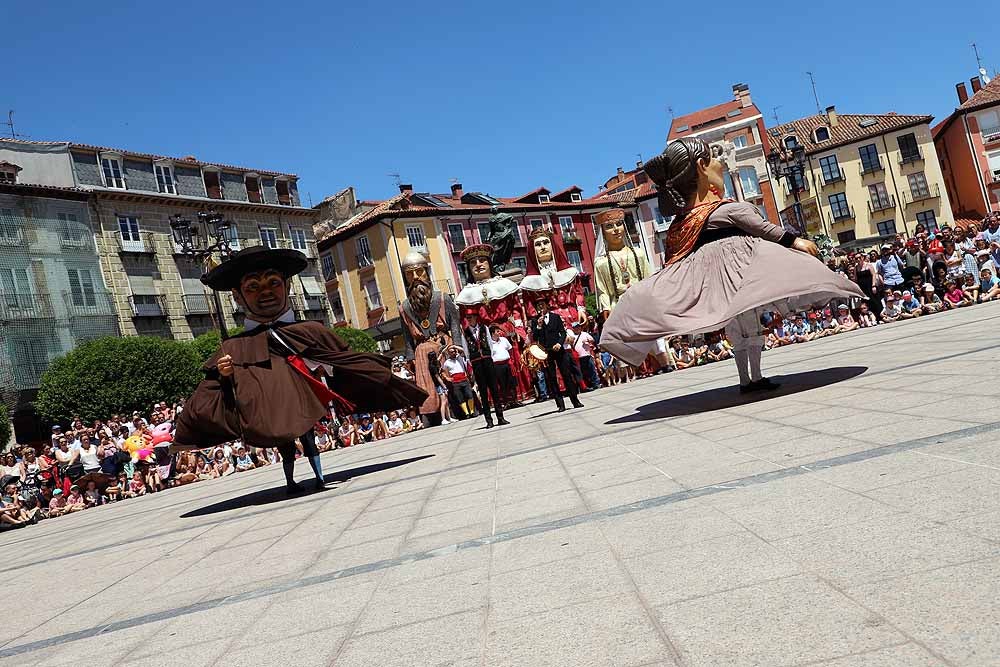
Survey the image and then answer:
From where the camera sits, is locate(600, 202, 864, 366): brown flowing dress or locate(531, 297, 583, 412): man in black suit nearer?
locate(600, 202, 864, 366): brown flowing dress

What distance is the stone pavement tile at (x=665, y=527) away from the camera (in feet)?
11.2

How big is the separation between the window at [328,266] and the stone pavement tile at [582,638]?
55.3 meters

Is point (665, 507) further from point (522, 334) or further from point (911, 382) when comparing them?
point (522, 334)

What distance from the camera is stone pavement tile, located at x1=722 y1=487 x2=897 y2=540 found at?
126 inches

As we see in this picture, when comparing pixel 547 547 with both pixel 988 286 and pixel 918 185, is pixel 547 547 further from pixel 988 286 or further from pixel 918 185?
pixel 918 185

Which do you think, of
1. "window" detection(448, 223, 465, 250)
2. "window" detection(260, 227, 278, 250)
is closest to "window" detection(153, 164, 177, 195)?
"window" detection(260, 227, 278, 250)

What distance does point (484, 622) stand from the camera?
116 inches

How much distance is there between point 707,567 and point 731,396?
5.60 metres

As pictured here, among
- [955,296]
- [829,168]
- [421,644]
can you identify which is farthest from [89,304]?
[829,168]

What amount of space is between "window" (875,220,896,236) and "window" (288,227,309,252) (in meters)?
39.9

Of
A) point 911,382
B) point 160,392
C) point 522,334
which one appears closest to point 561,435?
point 911,382

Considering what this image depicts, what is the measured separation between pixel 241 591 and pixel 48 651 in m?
0.88

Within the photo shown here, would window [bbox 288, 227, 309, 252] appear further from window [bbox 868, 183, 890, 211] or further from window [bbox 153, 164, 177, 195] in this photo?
window [bbox 868, 183, 890, 211]

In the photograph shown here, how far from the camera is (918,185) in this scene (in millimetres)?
59750
